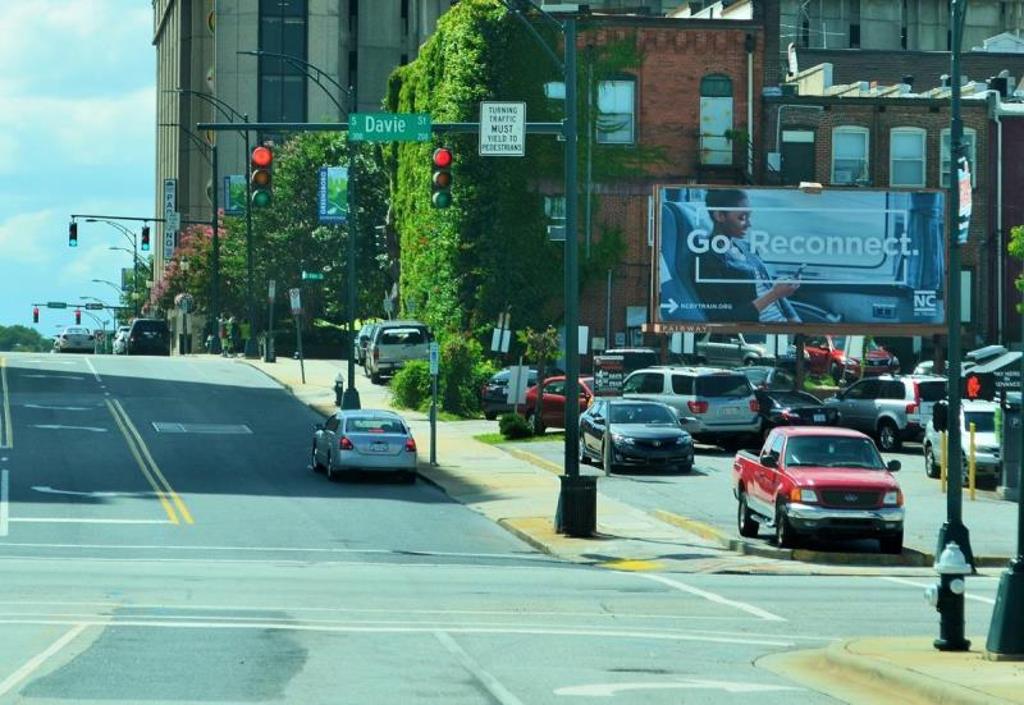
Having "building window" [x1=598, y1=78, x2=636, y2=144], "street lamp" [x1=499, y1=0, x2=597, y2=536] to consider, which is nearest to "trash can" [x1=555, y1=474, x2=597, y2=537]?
"street lamp" [x1=499, y1=0, x2=597, y2=536]

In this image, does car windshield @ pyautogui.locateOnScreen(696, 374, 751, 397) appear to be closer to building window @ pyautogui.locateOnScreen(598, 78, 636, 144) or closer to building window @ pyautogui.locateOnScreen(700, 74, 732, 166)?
building window @ pyautogui.locateOnScreen(598, 78, 636, 144)

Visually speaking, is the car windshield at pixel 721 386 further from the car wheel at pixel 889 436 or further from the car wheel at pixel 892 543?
the car wheel at pixel 892 543

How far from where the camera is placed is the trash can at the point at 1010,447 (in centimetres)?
3809

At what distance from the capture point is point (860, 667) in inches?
641

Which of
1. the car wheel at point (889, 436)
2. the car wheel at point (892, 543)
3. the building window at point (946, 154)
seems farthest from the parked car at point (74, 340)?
the car wheel at point (892, 543)

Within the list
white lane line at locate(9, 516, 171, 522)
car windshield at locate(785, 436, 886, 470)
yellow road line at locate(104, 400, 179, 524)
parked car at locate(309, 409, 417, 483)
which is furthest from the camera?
parked car at locate(309, 409, 417, 483)

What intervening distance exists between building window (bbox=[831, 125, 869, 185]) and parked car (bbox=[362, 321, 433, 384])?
53.6 ft

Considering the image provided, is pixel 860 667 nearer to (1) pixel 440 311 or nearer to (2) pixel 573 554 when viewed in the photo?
(2) pixel 573 554

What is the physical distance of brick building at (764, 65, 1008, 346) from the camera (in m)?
71.5

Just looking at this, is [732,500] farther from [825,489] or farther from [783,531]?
[825,489]

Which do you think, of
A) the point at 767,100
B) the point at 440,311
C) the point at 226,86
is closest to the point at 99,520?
the point at 440,311

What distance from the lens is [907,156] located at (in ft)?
236

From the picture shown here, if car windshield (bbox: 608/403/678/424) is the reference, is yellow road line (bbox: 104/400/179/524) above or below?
below

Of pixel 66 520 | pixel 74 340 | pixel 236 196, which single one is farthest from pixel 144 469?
pixel 74 340
